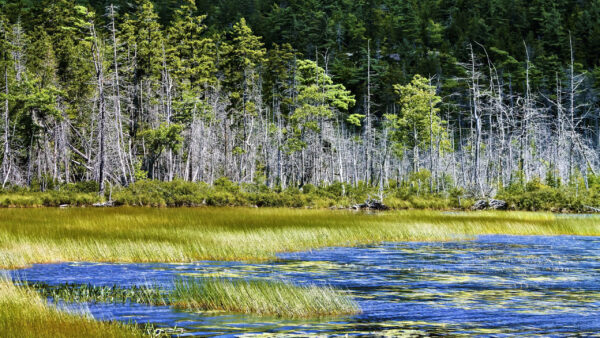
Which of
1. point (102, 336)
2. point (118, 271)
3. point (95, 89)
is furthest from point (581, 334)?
point (95, 89)

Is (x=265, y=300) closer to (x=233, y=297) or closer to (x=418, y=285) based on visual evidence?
(x=233, y=297)

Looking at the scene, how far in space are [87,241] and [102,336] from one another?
12261 mm

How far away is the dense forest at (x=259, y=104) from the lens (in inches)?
2089

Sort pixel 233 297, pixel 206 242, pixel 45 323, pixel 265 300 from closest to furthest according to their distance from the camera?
pixel 45 323 → pixel 265 300 → pixel 233 297 → pixel 206 242

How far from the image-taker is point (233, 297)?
12.4 meters

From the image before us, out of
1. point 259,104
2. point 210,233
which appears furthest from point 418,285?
point 259,104

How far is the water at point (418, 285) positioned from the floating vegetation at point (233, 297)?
16.0 inches

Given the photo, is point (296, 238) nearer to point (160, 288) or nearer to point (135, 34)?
point (160, 288)

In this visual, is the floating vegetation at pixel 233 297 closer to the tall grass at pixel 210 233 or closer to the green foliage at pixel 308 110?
the tall grass at pixel 210 233

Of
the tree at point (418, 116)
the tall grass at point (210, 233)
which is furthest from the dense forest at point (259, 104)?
the tall grass at point (210, 233)

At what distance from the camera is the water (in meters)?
10.8

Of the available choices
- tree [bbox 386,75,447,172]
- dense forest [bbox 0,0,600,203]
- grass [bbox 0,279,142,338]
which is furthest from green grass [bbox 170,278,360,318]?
tree [bbox 386,75,447,172]

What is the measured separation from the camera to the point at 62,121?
51906 millimetres

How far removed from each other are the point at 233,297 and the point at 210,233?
11251mm
